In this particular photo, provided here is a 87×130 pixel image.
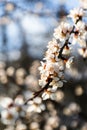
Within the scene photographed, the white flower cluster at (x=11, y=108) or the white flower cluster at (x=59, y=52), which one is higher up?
the white flower cluster at (x=59, y=52)

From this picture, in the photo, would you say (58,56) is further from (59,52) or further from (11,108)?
(11,108)

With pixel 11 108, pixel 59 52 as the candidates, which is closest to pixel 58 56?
pixel 59 52

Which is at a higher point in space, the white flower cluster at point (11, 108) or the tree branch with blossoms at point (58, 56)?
the tree branch with blossoms at point (58, 56)

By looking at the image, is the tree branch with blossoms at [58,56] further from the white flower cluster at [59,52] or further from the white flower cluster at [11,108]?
the white flower cluster at [11,108]

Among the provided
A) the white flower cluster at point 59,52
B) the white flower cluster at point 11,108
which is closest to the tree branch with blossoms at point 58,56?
the white flower cluster at point 59,52

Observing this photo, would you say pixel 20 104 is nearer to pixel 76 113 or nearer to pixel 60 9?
pixel 60 9

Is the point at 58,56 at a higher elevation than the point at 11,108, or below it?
higher

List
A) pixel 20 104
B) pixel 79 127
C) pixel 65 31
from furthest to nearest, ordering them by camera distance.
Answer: pixel 79 127 → pixel 65 31 → pixel 20 104

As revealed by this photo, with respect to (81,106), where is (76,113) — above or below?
below

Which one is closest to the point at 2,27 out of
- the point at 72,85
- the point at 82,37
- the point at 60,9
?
the point at 72,85
